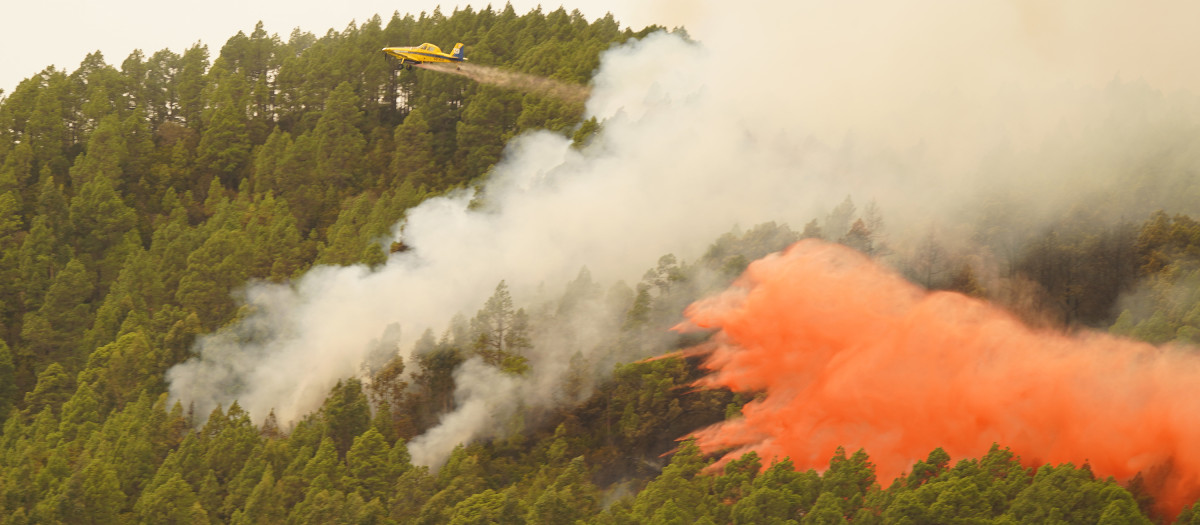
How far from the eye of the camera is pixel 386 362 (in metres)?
86.9

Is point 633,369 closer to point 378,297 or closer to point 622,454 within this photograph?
point 622,454

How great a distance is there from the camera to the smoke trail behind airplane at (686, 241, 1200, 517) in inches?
2751

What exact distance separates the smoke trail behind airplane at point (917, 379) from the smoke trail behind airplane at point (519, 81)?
4212 cm

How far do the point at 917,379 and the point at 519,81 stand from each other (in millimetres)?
59662

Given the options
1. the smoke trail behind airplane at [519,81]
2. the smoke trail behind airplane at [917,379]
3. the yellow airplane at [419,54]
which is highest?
the smoke trail behind airplane at [519,81]

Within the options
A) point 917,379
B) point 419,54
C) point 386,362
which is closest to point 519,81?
point 419,54

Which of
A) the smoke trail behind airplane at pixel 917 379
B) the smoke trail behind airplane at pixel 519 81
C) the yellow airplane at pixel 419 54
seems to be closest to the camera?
the smoke trail behind airplane at pixel 917 379

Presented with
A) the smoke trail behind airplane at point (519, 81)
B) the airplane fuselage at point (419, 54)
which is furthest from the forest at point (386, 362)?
the airplane fuselage at point (419, 54)

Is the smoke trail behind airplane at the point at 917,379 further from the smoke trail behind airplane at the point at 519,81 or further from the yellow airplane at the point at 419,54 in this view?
the smoke trail behind airplane at the point at 519,81

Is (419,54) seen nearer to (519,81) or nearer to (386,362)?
(519,81)

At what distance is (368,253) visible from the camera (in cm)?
9900

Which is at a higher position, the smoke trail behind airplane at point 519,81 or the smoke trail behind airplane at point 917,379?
the smoke trail behind airplane at point 519,81

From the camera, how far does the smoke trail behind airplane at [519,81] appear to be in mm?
123125

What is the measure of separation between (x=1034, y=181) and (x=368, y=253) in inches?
1698
